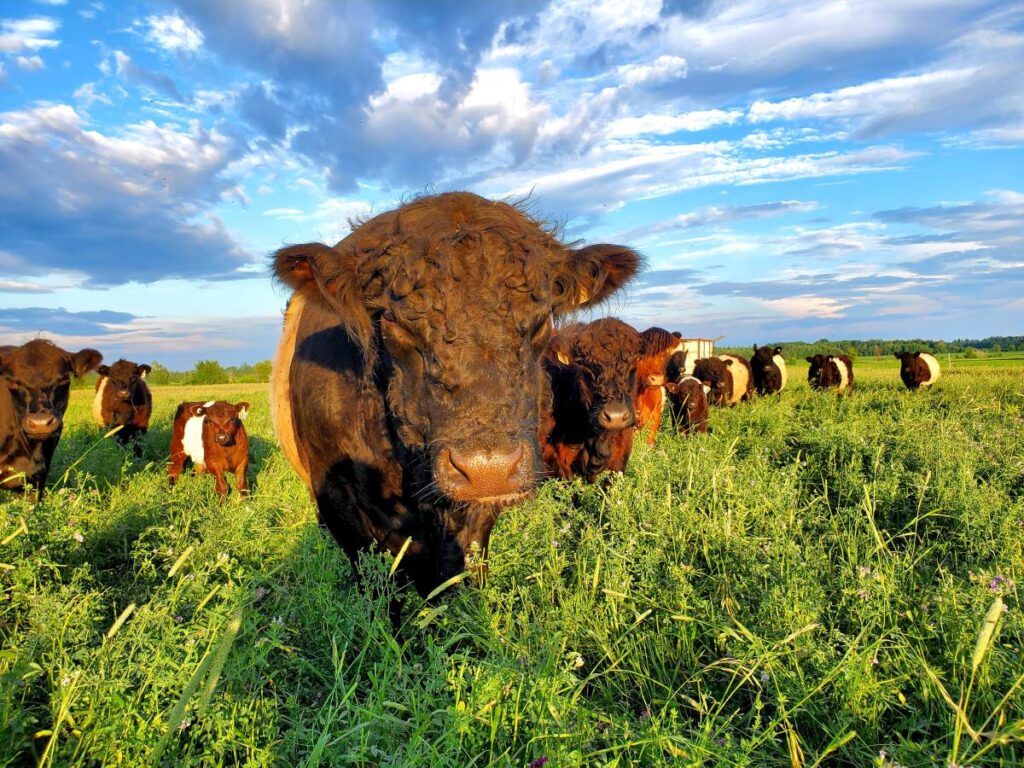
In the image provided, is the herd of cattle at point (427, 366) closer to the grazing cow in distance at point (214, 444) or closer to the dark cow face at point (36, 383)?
→ the dark cow face at point (36, 383)

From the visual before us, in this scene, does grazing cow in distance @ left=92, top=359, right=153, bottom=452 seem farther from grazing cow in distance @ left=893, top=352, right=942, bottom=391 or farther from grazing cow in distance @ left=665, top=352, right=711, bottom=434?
grazing cow in distance @ left=893, top=352, right=942, bottom=391

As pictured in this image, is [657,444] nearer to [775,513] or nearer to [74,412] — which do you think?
[775,513]

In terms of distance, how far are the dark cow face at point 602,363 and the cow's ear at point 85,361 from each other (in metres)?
6.45

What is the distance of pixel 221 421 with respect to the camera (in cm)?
957

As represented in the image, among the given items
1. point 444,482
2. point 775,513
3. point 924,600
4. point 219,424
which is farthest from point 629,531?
point 219,424

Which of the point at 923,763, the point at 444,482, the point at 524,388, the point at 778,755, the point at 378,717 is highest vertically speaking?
the point at 524,388

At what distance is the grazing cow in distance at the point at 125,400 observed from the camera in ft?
43.2

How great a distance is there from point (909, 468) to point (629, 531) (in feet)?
13.3

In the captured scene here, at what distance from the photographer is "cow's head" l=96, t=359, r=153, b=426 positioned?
13141 millimetres

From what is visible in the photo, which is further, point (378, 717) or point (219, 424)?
point (219, 424)

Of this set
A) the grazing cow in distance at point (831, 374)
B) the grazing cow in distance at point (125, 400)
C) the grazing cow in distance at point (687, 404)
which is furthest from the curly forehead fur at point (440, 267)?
the grazing cow in distance at point (831, 374)

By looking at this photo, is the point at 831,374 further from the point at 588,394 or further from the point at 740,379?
the point at 588,394

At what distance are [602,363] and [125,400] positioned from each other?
35.6 feet

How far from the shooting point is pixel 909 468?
6.70m
